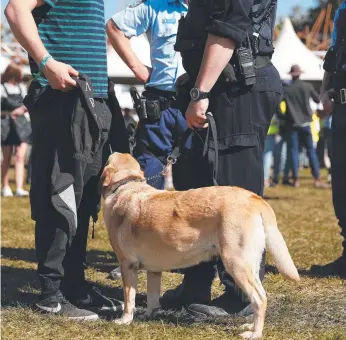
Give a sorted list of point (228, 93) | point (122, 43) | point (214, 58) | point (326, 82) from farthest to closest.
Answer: point (326, 82), point (122, 43), point (228, 93), point (214, 58)

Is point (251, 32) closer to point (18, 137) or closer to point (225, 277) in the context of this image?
point (225, 277)

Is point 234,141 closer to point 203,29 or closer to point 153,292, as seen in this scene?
point 203,29

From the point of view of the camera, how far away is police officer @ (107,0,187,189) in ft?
15.7

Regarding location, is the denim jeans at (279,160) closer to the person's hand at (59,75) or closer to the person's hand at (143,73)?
the person's hand at (143,73)

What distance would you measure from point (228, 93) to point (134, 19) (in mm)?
1734

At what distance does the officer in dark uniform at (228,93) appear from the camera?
345 cm

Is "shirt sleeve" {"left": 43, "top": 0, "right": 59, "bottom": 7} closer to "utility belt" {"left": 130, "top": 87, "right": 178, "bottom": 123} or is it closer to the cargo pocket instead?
the cargo pocket

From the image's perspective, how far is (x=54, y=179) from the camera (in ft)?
12.1

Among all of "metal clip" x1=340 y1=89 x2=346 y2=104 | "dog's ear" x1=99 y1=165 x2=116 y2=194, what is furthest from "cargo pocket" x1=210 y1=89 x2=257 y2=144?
"metal clip" x1=340 y1=89 x2=346 y2=104

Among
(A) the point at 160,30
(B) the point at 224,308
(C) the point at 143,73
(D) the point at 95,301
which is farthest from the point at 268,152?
(B) the point at 224,308

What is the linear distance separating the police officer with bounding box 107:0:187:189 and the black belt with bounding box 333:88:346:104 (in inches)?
46.4

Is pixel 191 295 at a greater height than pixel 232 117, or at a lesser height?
lesser

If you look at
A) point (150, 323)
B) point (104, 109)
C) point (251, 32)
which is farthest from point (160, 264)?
point (251, 32)

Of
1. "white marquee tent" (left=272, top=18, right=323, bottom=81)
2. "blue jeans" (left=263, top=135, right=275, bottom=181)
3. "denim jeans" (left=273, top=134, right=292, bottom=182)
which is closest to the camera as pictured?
"blue jeans" (left=263, top=135, right=275, bottom=181)
